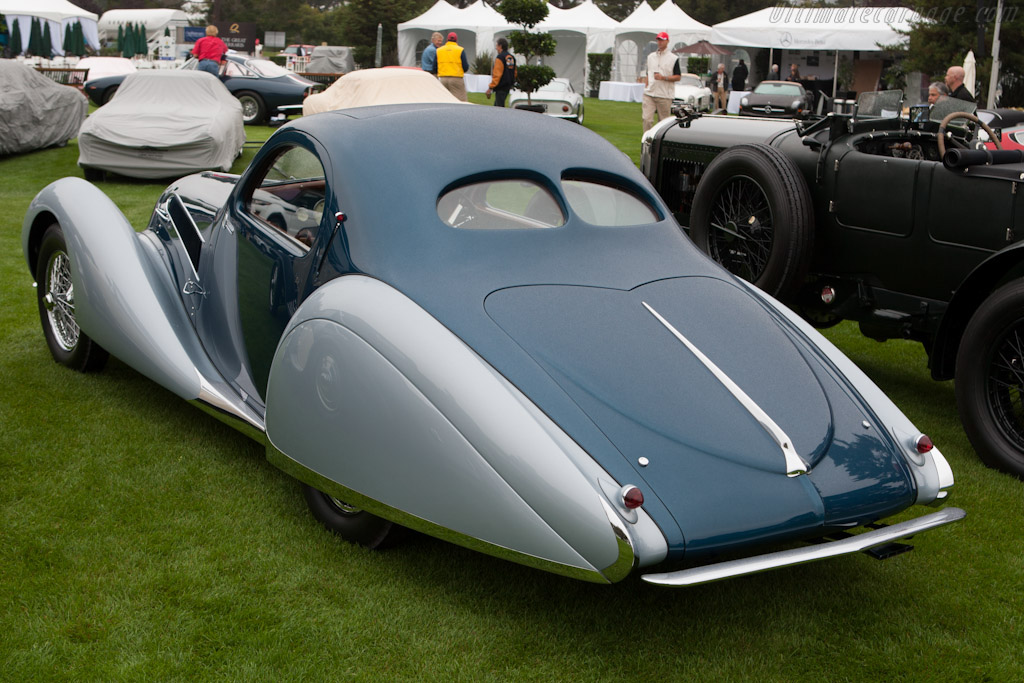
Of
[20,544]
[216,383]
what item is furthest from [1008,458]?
[20,544]

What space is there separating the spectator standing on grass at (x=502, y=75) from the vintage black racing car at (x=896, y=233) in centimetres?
1166

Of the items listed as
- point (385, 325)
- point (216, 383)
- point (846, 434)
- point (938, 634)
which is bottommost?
point (938, 634)

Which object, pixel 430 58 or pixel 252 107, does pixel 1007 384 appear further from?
pixel 252 107

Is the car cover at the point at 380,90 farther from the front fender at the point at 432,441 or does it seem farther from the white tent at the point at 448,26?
the white tent at the point at 448,26

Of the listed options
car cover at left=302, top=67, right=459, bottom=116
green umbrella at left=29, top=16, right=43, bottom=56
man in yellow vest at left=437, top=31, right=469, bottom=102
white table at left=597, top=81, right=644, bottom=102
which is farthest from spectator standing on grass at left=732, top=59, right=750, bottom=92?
green umbrella at left=29, top=16, right=43, bottom=56

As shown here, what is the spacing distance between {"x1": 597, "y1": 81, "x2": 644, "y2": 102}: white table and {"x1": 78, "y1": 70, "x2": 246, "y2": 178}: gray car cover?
2382 cm

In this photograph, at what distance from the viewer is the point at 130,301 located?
429 cm

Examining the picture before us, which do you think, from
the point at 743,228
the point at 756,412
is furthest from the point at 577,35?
the point at 756,412

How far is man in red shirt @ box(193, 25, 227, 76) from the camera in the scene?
16.9 meters

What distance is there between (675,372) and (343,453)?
1073 mm

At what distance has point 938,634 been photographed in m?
3.08

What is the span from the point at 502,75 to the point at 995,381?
14.3m

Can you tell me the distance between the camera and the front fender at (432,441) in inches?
103

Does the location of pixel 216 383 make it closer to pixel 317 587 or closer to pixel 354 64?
pixel 317 587
